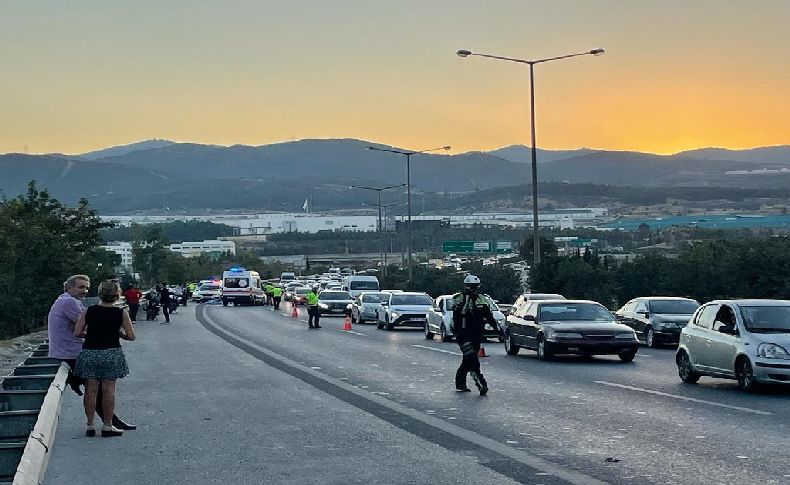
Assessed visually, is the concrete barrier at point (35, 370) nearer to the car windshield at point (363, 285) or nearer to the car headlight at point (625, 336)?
the car headlight at point (625, 336)

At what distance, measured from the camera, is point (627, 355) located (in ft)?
89.8

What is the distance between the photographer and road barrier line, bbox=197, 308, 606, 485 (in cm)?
1145

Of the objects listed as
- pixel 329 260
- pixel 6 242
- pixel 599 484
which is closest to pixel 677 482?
pixel 599 484

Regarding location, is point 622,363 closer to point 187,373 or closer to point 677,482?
point 187,373

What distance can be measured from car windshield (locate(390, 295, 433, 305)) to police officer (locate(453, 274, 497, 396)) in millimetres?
26655

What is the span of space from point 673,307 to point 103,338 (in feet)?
75.3

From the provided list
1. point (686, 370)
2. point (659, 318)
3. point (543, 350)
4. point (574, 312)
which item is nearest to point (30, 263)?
point (659, 318)

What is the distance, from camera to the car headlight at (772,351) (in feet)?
63.1

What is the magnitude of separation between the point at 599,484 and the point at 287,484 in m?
2.76

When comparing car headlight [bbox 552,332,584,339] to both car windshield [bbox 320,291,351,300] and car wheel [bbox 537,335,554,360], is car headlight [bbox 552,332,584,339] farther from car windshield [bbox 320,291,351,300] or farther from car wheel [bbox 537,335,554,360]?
car windshield [bbox 320,291,351,300]

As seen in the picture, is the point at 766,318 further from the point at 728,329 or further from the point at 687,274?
the point at 687,274

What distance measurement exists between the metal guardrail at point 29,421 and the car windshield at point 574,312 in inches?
511

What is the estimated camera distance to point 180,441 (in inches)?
563

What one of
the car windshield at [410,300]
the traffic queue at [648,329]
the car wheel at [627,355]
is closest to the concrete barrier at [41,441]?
the traffic queue at [648,329]
